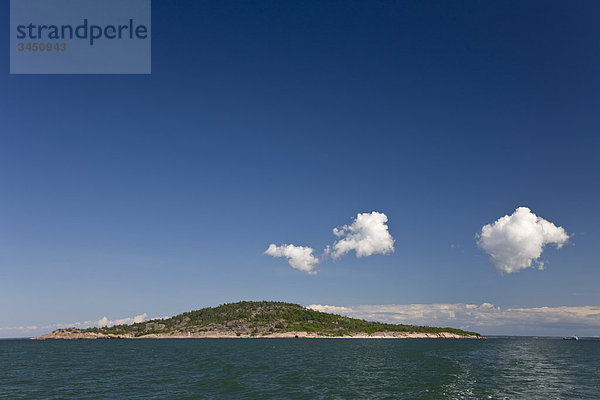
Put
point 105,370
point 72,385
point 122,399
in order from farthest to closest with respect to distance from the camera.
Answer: point 105,370, point 72,385, point 122,399

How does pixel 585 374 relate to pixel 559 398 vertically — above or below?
below

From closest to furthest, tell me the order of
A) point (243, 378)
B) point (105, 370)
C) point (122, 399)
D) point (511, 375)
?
point (122, 399), point (243, 378), point (511, 375), point (105, 370)

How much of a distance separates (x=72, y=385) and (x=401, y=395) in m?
52.5

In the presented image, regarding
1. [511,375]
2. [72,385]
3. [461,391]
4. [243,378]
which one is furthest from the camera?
[511,375]

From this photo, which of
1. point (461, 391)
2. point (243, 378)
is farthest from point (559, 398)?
point (243, 378)

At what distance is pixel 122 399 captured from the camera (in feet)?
162

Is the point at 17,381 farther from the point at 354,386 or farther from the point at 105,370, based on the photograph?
the point at 354,386

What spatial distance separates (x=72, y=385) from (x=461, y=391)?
61.8 metres

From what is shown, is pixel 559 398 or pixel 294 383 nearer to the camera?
pixel 559 398

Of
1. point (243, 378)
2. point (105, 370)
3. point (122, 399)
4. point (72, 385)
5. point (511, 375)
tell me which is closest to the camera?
point (122, 399)

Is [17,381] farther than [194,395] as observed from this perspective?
Yes

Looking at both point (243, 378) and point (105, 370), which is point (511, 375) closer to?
point (243, 378)

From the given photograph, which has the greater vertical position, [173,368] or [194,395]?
[194,395]

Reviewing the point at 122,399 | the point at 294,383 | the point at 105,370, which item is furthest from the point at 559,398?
the point at 105,370
